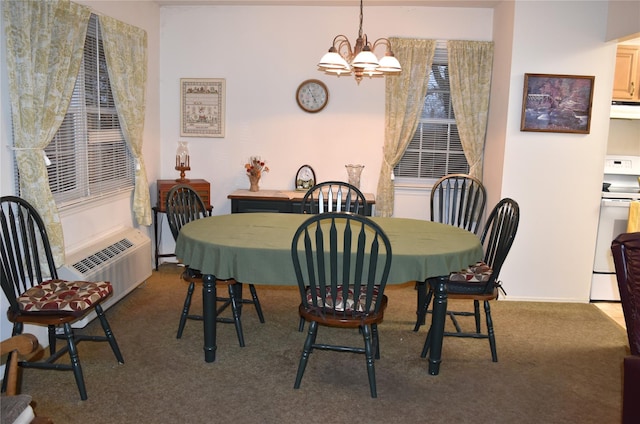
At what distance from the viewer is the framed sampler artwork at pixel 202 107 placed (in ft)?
17.0

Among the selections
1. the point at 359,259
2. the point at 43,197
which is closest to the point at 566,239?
the point at 359,259

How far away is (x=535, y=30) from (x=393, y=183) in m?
1.68

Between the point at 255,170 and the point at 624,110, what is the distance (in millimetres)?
3102

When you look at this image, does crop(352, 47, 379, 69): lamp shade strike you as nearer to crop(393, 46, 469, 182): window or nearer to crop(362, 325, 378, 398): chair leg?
crop(362, 325, 378, 398): chair leg

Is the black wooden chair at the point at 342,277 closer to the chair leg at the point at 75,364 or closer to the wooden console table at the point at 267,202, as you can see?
the chair leg at the point at 75,364

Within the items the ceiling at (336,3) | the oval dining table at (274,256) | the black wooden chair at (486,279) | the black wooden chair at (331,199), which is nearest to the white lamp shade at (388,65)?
the black wooden chair at (331,199)

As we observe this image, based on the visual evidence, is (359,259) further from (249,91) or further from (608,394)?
(249,91)

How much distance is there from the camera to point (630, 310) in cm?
220

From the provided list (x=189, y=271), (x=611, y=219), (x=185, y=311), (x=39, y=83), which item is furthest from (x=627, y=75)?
(x=39, y=83)

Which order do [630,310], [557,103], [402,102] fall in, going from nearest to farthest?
[630,310]
[557,103]
[402,102]

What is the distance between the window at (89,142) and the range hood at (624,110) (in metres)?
3.97

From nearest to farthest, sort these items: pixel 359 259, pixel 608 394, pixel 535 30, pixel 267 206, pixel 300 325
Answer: pixel 359 259 < pixel 608 394 < pixel 300 325 < pixel 535 30 < pixel 267 206

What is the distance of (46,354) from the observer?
3.32 metres

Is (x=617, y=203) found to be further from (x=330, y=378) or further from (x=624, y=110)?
(x=330, y=378)
